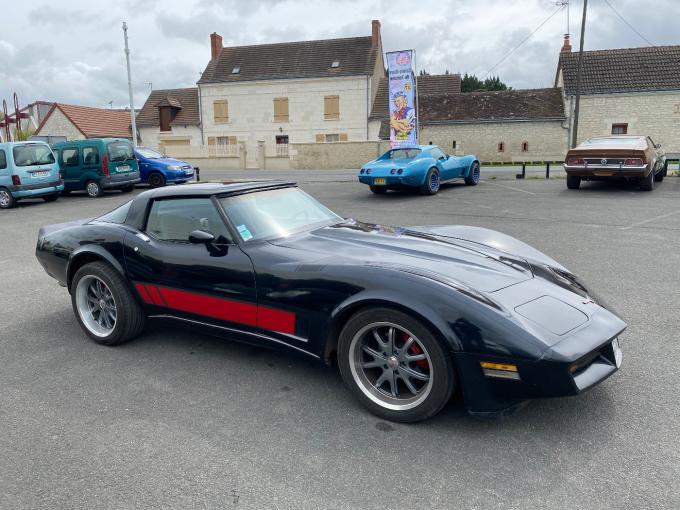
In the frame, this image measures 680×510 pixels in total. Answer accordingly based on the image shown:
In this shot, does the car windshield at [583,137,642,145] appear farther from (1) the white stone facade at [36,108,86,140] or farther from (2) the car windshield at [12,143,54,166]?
(1) the white stone facade at [36,108,86,140]

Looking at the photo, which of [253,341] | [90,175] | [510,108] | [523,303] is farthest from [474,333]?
[510,108]

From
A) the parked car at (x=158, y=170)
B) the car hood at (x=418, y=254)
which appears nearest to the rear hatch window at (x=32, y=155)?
the parked car at (x=158, y=170)

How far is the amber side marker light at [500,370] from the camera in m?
2.52

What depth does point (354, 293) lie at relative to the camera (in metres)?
2.94

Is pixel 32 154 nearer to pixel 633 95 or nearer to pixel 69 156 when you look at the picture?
pixel 69 156

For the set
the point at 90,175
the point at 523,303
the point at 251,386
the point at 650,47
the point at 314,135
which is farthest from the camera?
the point at 314,135

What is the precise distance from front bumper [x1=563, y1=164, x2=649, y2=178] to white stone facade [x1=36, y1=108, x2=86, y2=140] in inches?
1666

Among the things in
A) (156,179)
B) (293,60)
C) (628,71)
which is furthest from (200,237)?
(293,60)

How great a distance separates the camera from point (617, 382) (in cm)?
322

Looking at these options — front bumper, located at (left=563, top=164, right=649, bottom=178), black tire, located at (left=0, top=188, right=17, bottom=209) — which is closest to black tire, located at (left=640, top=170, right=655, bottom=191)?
front bumper, located at (left=563, top=164, right=649, bottom=178)

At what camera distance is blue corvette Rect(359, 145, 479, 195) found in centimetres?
1320

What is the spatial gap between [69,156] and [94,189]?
1439 mm

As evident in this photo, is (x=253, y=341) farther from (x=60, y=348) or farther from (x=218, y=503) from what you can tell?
(x=60, y=348)

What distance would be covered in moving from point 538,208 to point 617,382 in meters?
8.70
